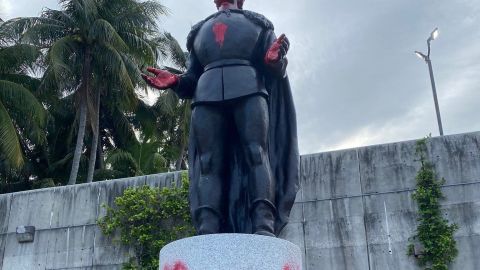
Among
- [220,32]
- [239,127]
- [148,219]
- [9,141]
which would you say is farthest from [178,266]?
[9,141]

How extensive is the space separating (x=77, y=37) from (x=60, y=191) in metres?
9.18

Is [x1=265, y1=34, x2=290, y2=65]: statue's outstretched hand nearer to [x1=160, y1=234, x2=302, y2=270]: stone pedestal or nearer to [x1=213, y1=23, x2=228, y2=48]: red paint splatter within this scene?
[x1=213, y1=23, x2=228, y2=48]: red paint splatter

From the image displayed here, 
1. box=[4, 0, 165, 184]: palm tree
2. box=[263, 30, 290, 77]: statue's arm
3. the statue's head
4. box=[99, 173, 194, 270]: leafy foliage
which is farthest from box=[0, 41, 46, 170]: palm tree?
box=[263, 30, 290, 77]: statue's arm

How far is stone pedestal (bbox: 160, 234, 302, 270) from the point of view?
411 cm

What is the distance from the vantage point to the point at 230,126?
517 centimetres

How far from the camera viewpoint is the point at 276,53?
4.93 meters

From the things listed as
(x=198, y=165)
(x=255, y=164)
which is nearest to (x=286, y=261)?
(x=255, y=164)

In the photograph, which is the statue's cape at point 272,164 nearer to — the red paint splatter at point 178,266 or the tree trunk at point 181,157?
the red paint splatter at point 178,266

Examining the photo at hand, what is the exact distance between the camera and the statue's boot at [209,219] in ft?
15.7

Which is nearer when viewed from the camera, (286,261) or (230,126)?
(286,261)

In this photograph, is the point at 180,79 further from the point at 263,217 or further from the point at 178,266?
the point at 178,266

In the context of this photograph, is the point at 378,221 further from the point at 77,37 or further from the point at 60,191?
the point at 77,37

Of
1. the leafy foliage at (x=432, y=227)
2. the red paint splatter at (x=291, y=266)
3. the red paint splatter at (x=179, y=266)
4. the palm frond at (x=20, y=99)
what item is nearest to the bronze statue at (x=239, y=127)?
the red paint splatter at (x=291, y=266)

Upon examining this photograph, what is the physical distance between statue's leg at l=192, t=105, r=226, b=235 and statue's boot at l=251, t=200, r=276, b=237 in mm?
298
